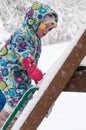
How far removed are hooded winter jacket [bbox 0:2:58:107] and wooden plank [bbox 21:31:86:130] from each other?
1.41 metres

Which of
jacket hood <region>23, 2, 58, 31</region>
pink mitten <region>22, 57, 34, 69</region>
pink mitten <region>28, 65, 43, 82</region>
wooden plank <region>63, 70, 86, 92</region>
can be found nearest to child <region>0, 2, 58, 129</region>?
jacket hood <region>23, 2, 58, 31</region>

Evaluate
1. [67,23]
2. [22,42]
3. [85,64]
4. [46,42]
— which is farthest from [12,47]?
[67,23]

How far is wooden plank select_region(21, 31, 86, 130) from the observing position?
6.48ft

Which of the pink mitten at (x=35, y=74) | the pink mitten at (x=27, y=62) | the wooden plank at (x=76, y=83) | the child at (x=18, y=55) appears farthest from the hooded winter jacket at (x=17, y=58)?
the wooden plank at (x=76, y=83)

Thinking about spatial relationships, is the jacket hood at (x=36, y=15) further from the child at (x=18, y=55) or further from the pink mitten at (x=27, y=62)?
the pink mitten at (x=27, y=62)

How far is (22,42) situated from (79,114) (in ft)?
8.35

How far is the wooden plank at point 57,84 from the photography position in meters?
1.98

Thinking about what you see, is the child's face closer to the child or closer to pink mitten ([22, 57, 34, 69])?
the child

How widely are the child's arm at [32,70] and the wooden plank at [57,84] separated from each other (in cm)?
71

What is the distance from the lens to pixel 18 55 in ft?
11.3

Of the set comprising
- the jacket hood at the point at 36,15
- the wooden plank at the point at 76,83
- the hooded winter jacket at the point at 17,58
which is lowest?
the hooded winter jacket at the point at 17,58

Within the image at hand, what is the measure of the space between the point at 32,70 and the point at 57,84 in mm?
1001

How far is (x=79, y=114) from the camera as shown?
5.73m

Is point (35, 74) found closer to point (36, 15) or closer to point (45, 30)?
point (45, 30)
